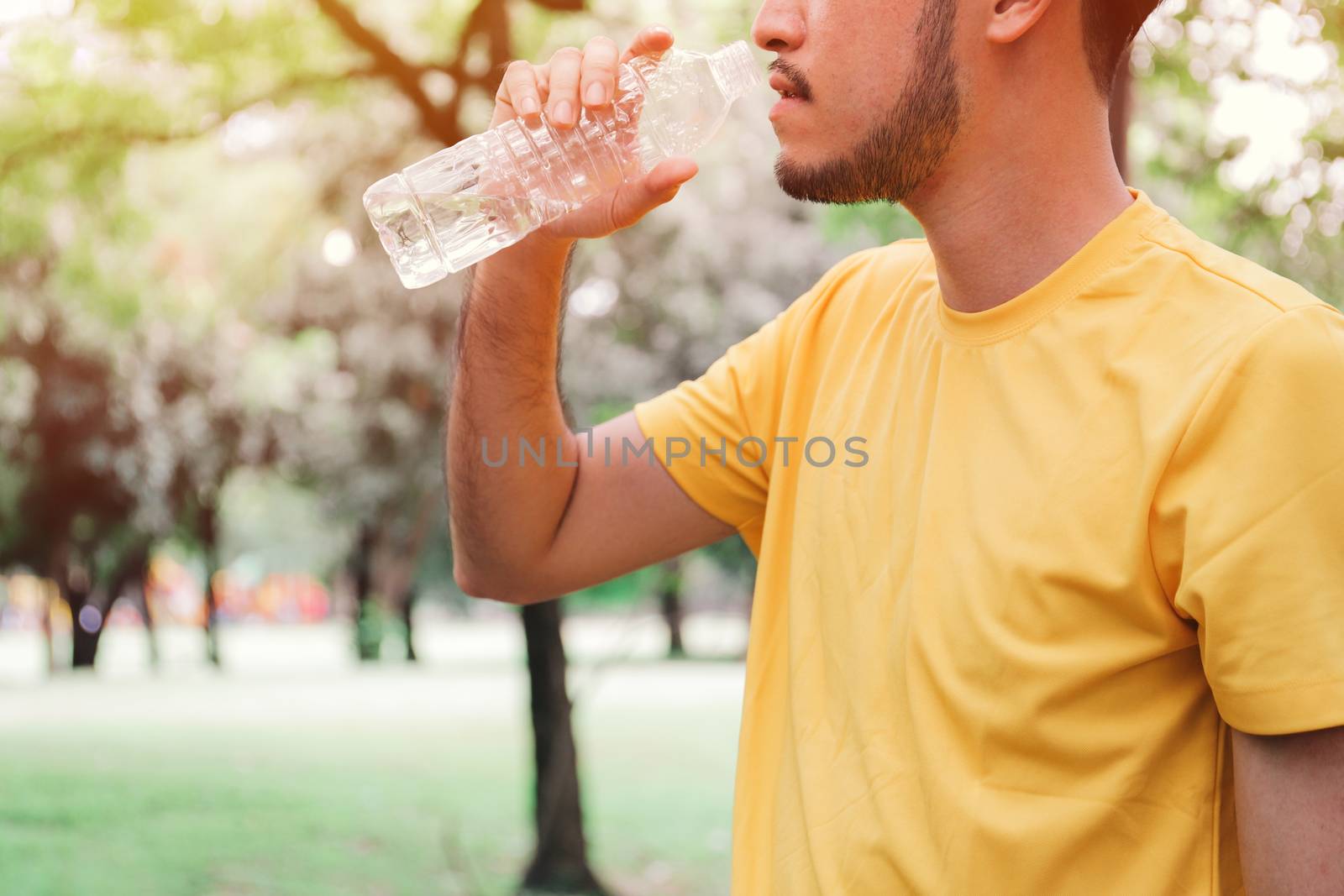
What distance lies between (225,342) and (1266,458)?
54.8 feet

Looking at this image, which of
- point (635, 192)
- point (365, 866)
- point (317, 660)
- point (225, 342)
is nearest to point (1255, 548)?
point (635, 192)

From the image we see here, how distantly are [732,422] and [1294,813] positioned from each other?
0.86 meters

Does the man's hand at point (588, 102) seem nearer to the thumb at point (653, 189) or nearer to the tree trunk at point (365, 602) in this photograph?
the thumb at point (653, 189)

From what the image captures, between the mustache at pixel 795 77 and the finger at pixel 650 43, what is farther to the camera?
the finger at pixel 650 43

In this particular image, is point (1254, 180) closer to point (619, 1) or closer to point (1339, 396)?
point (619, 1)

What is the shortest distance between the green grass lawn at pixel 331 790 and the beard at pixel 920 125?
18.7 ft

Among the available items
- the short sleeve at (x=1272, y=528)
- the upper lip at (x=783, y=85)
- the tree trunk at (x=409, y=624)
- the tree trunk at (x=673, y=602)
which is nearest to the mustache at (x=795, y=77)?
the upper lip at (x=783, y=85)

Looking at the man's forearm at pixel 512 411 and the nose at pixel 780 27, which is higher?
the nose at pixel 780 27

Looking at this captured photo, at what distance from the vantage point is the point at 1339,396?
1083 millimetres

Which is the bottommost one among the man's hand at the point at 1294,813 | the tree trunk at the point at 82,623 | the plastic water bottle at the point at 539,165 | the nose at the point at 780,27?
the tree trunk at the point at 82,623

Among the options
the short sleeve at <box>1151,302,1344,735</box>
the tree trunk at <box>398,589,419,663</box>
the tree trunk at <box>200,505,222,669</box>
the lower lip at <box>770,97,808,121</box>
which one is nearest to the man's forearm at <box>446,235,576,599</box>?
the lower lip at <box>770,97,808,121</box>

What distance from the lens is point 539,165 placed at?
1810 mm

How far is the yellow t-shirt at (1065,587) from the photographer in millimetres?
1087

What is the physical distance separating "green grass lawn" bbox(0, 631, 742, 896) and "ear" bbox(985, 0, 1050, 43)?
579 cm
